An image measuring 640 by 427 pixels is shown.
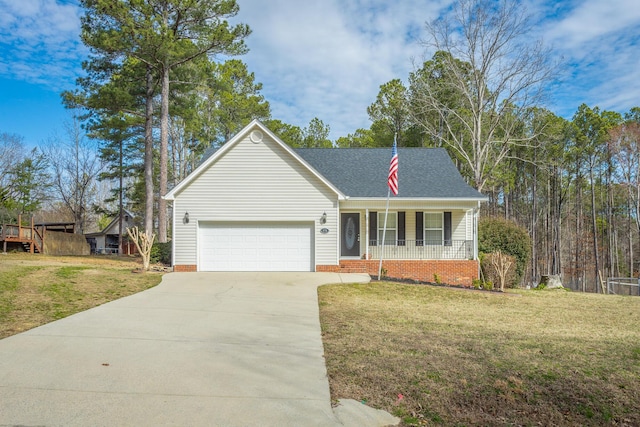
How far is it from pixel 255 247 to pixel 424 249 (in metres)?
6.73

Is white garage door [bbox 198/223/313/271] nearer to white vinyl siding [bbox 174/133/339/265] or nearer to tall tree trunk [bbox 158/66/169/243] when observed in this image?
white vinyl siding [bbox 174/133/339/265]

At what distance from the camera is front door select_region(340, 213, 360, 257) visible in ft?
57.4

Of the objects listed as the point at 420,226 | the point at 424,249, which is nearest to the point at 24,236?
the point at 420,226

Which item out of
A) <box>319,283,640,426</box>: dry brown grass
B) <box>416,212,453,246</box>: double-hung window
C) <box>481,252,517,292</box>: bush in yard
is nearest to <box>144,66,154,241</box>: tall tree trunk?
<box>416,212,453,246</box>: double-hung window

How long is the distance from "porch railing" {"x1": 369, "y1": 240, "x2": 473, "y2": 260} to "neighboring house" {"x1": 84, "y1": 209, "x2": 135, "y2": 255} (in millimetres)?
26258

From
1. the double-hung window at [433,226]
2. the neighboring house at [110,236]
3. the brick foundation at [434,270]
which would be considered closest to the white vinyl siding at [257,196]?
the brick foundation at [434,270]

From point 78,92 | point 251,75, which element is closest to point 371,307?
point 78,92

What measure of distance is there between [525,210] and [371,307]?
35794mm

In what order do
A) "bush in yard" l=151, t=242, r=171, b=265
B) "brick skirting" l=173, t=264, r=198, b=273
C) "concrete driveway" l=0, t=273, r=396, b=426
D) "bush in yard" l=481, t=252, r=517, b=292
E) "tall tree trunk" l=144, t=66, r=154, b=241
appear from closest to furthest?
1. "concrete driveway" l=0, t=273, r=396, b=426
2. "brick skirting" l=173, t=264, r=198, b=273
3. "bush in yard" l=481, t=252, r=517, b=292
4. "bush in yard" l=151, t=242, r=171, b=265
5. "tall tree trunk" l=144, t=66, r=154, b=241

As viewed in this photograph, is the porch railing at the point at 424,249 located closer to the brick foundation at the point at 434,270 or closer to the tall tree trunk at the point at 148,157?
the brick foundation at the point at 434,270

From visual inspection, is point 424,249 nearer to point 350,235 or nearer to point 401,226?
point 401,226

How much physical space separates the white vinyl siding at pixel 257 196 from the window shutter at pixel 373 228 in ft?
7.97

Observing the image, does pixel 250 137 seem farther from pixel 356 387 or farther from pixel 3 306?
pixel 356 387

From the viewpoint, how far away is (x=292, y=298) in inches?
402
